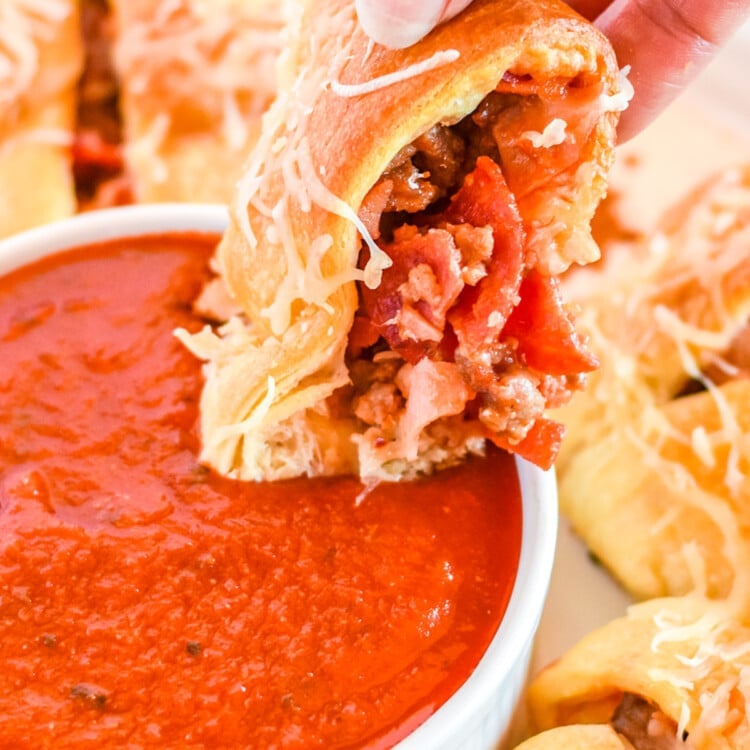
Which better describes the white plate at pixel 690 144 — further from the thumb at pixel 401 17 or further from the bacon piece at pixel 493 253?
the thumb at pixel 401 17

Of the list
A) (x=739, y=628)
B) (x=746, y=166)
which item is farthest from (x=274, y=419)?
(x=746, y=166)

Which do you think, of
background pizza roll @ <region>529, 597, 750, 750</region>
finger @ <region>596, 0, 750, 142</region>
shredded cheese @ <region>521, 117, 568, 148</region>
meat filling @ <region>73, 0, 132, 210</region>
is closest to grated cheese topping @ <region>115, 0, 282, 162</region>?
meat filling @ <region>73, 0, 132, 210</region>

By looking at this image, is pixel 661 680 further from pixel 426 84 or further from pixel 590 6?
pixel 590 6

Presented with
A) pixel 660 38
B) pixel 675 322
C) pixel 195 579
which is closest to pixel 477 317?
pixel 195 579

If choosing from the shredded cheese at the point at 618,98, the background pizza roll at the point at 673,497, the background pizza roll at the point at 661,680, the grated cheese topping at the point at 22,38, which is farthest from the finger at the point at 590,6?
the grated cheese topping at the point at 22,38

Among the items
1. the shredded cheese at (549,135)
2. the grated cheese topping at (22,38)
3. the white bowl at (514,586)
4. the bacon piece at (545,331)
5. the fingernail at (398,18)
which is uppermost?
the fingernail at (398,18)

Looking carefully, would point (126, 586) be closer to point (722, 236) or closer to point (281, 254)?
point (281, 254)
